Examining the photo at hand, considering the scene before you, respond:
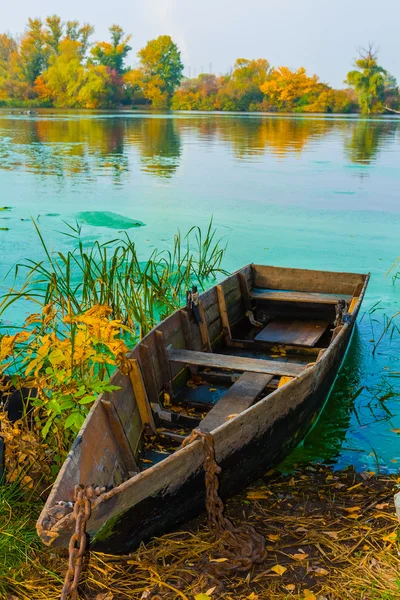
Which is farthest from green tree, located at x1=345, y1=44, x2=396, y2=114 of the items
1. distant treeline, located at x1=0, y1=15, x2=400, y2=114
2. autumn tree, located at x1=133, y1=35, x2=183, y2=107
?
autumn tree, located at x1=133, y1=35, x2=183, y2=107

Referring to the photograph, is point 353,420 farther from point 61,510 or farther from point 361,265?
point 361,265

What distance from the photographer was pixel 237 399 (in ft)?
14.9

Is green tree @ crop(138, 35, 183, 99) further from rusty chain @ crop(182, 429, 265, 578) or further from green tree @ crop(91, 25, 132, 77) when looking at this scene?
rusty chain @ crop(182, 429, 265, 578)

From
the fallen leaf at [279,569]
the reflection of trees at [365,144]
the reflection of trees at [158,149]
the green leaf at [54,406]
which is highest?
the green leaf at [54,406]

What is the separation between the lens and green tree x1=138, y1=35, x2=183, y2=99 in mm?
91500

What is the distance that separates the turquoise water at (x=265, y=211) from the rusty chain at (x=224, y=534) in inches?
49.8

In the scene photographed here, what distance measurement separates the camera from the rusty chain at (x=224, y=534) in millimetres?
3105

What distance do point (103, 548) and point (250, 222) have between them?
1063 cm

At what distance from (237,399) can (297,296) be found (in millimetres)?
2432

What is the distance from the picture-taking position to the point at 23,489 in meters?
3.53

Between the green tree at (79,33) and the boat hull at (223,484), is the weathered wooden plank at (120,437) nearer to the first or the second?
the boat hull at (223,484)

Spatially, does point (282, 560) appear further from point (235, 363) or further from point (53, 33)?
point (53, 33)

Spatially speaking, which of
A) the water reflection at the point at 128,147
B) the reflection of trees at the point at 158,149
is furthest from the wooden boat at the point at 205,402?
the reflection of trees at the point at 158,149

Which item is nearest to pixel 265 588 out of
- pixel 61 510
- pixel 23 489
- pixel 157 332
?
pixel 61 510
